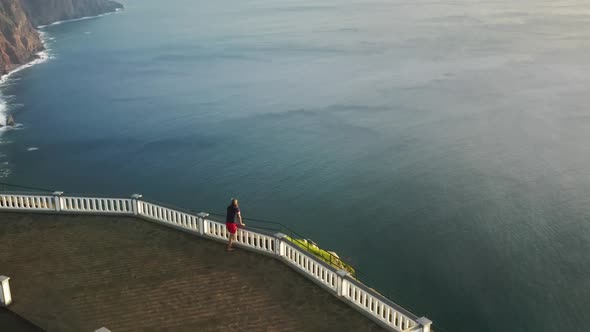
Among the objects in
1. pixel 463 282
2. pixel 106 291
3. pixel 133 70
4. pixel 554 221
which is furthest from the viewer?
pixel 133 70

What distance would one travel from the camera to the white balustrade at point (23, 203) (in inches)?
920

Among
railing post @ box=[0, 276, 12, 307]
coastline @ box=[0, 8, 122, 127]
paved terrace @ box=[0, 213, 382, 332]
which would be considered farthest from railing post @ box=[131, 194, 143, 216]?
coastline @ box=[0, 8, 122, 127]

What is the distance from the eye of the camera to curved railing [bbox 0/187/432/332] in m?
16.1

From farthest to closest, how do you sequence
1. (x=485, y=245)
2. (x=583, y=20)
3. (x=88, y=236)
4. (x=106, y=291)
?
(x=583, y=20)
(x=485, y=245)
(x=88, y=236)
(x=106, y=291)

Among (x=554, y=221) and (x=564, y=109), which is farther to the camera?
(x=564, y=109)

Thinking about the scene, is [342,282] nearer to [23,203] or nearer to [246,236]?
[246,236]

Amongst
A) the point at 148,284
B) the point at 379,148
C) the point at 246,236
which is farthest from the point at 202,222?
the point at 379,148

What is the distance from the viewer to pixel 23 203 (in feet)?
77.2

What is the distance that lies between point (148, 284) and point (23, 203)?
823 centimetres

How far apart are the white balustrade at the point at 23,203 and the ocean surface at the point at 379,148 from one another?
2121 centimetres

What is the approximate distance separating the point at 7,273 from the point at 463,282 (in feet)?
90.0

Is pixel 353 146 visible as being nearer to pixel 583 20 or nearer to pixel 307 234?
pixel 307 234

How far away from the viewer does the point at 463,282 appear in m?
37.7

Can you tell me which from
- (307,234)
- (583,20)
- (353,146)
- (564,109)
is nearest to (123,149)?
(353,146)
